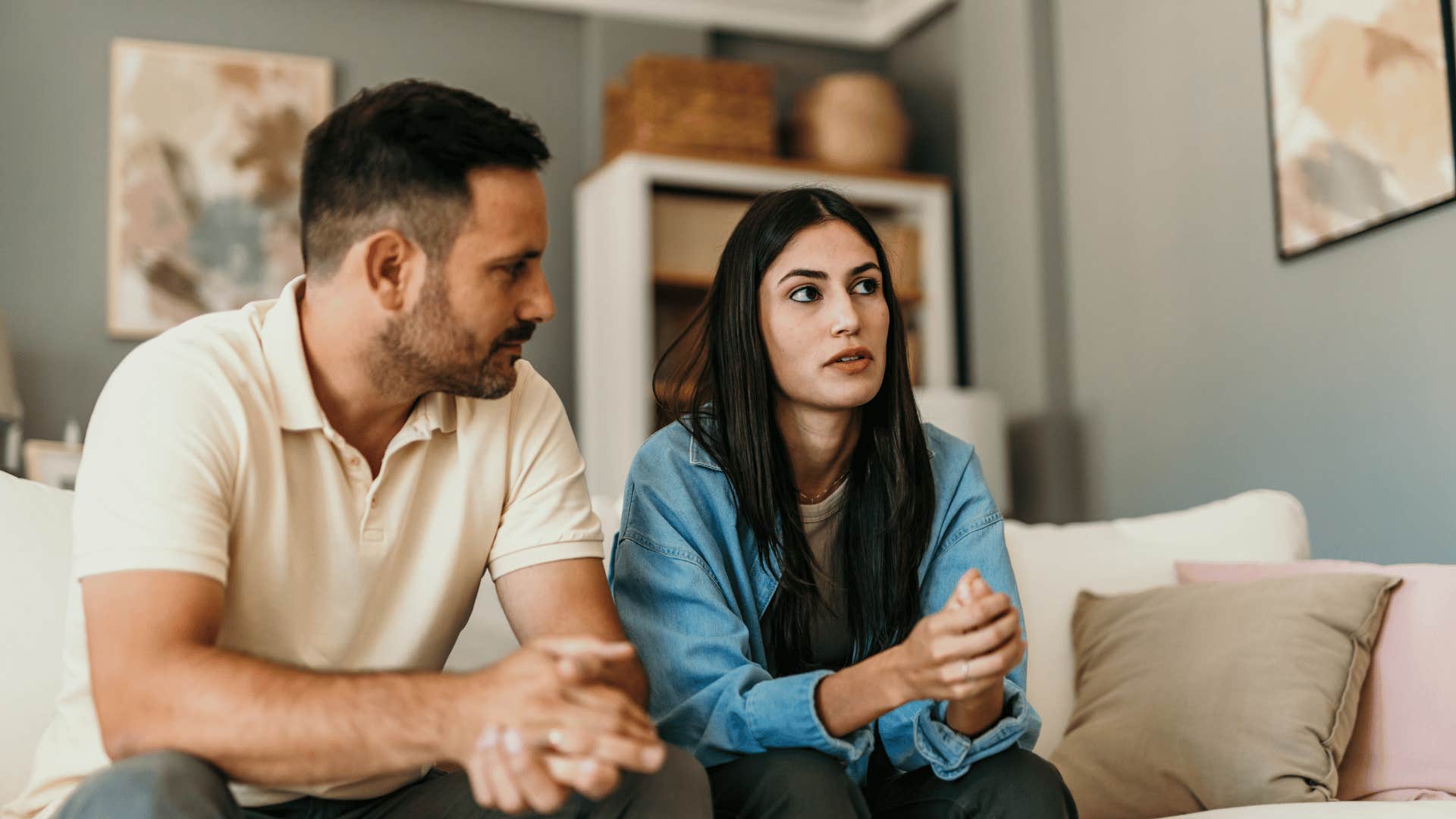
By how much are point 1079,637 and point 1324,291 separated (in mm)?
1359

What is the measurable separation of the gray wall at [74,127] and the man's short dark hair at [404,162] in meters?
2.74

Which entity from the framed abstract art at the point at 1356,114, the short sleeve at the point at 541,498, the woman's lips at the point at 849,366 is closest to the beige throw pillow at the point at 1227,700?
the woman's lips at the point at 849,366

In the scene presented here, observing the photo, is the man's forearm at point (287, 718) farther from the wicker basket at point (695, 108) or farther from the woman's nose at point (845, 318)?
the wicker basket at point (695, 108)

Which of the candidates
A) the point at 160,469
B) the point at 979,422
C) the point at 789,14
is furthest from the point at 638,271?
the point at 160,469

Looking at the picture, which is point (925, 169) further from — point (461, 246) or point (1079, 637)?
point (461, 246)

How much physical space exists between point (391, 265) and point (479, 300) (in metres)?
0.10

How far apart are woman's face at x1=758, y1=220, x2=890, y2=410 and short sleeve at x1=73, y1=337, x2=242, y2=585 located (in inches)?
27.2

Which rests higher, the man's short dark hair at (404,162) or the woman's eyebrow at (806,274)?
the man's short dark hair at (404,162)

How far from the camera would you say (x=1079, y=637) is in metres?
2.06

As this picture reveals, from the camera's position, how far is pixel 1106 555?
2.18m

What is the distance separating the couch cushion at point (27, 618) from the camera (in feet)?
5.12

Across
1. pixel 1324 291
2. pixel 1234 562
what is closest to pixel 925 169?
pixel 1324 291

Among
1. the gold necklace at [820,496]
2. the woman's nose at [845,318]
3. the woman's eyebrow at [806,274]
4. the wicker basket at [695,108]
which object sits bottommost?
the gold necklace at [820,496]

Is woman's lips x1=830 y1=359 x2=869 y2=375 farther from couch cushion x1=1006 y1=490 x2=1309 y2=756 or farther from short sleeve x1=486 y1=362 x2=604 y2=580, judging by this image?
couch cushion x1=1006 y1=490 x2=1309 y2=756
